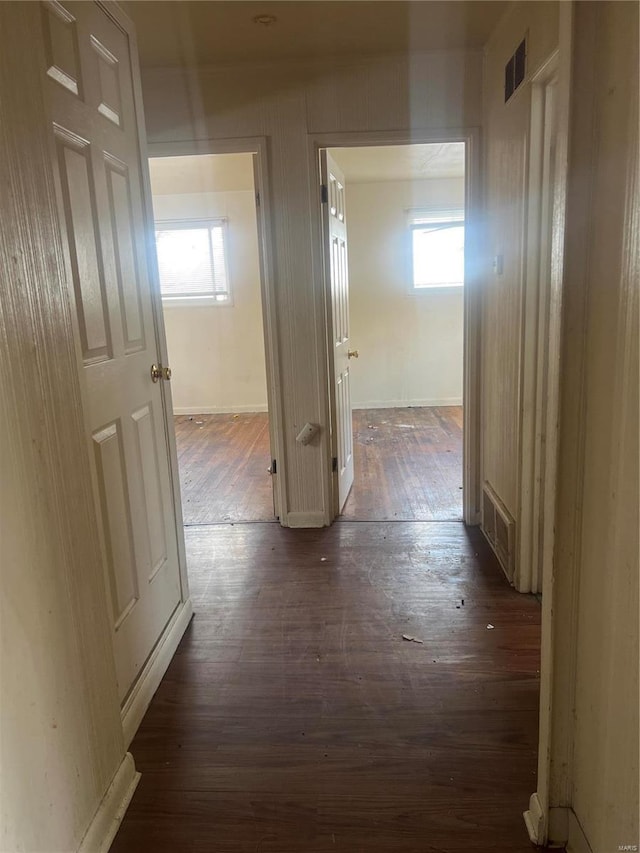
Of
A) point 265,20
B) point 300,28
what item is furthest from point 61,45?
point 300,28

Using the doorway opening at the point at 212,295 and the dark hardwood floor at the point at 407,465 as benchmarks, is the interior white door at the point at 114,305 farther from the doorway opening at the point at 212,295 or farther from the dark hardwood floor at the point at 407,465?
the doorway opening at the point at 212,295

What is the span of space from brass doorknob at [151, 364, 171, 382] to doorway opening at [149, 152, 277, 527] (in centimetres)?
304

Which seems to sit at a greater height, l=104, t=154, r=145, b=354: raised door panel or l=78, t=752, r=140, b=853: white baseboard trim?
l=104, t=154, r=145, b=354: raised door panel

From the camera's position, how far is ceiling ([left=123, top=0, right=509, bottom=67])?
2.25 meters

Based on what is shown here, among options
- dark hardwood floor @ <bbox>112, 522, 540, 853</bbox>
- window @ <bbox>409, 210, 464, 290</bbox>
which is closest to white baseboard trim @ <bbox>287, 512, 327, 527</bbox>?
dark hardwood floor @ <bbox>112, 522, 540, 853</bbox>

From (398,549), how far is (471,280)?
143 centimetres

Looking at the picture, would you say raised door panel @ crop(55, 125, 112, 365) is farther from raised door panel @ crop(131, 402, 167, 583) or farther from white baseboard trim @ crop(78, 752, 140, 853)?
white baseboard trim @ crop(78, 752, 140, 853)

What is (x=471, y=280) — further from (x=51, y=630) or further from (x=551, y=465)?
(x=51, y=630)

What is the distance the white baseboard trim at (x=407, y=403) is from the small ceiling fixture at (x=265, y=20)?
14.2 ft

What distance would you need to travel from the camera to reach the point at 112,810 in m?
1.43

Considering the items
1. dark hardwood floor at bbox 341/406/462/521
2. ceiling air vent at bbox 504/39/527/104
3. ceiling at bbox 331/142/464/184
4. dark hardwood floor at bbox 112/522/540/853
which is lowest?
dark hardwood floor at bbox 112/522/540/853

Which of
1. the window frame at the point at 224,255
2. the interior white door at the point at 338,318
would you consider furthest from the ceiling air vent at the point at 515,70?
the window frame at the point at 224,255

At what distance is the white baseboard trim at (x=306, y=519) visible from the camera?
325 centimetres

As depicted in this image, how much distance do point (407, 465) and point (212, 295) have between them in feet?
10.2
